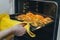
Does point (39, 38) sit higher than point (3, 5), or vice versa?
point (3, 5)

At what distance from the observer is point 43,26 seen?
2.92 feet

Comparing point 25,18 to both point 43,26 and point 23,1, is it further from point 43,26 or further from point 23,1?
point 23,1

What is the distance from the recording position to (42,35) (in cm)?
92

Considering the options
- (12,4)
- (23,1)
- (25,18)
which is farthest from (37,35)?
(23,1)

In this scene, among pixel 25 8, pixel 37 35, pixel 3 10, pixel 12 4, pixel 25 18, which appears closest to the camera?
pixel 37 35

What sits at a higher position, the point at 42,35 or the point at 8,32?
the point at 8,32

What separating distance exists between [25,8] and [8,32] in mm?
880

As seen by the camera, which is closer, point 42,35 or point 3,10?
point 42,35

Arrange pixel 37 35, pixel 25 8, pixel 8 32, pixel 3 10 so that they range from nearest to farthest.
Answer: pixel 8 32
pixel 37 35
pixel 3 10
pixel 25 8

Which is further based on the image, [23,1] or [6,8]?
[23,1]

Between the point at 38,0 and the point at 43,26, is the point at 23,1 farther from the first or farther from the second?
the point at 43,26

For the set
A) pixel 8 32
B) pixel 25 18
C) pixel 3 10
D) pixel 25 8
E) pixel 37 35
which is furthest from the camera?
pixel 25 8

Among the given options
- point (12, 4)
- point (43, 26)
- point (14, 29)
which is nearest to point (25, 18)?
point (43, 26)

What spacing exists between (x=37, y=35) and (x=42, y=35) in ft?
0.23
